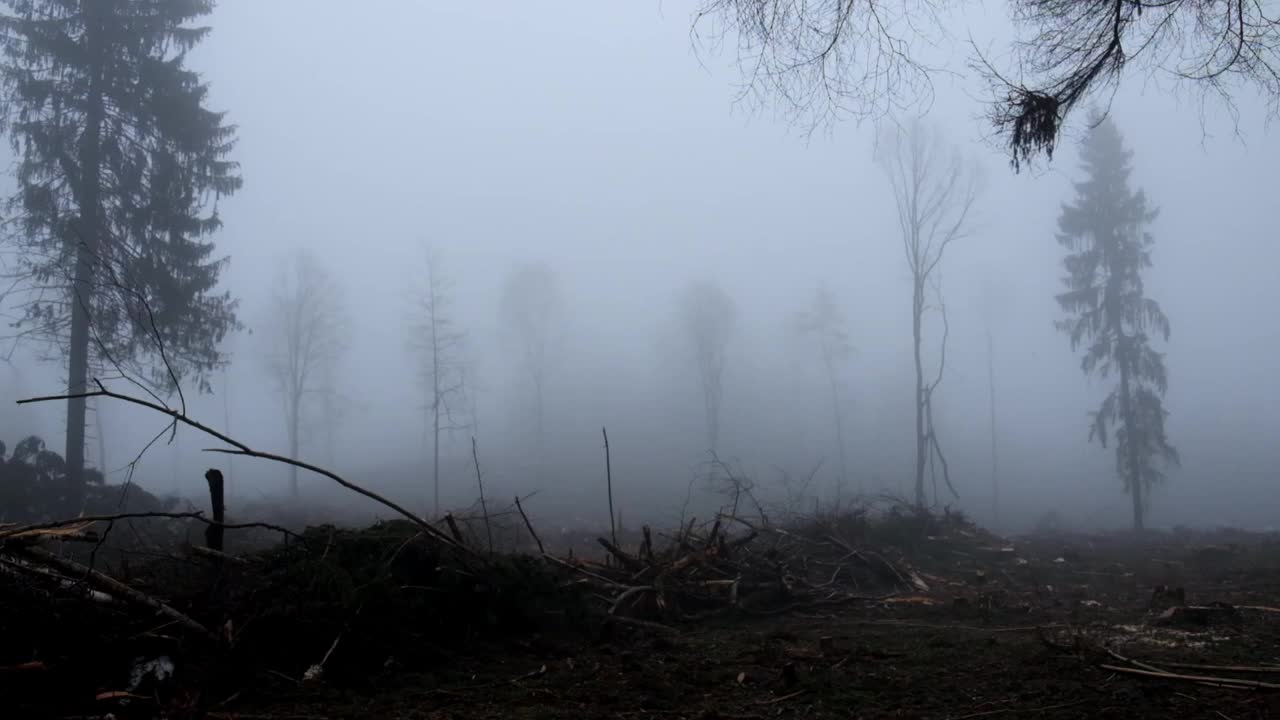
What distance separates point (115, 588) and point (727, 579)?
233 inches

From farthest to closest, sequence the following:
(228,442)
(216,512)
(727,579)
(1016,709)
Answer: (727,579), (216,512), (228,442), (1016,709)

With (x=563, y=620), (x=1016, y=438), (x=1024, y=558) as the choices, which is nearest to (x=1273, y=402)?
(x=1016, y=438)

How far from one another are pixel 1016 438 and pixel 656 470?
117ft

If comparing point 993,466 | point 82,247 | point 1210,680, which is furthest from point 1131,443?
point 82,247

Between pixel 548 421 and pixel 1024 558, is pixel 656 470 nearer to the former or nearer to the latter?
pixel 548 421

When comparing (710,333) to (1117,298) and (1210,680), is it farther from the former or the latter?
(1210,680)

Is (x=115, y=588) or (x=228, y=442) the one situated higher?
(x=228, y=442)

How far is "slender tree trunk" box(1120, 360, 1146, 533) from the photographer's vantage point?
24281 mm

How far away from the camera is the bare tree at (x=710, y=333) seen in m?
42.8

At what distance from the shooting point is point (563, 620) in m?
6.28

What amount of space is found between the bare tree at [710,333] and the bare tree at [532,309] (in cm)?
1077

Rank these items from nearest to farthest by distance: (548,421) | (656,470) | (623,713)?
Result: (623,713) → (656,470) → (548,421)

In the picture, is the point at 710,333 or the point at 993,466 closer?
the point at 993,466

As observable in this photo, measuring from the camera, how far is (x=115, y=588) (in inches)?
170
